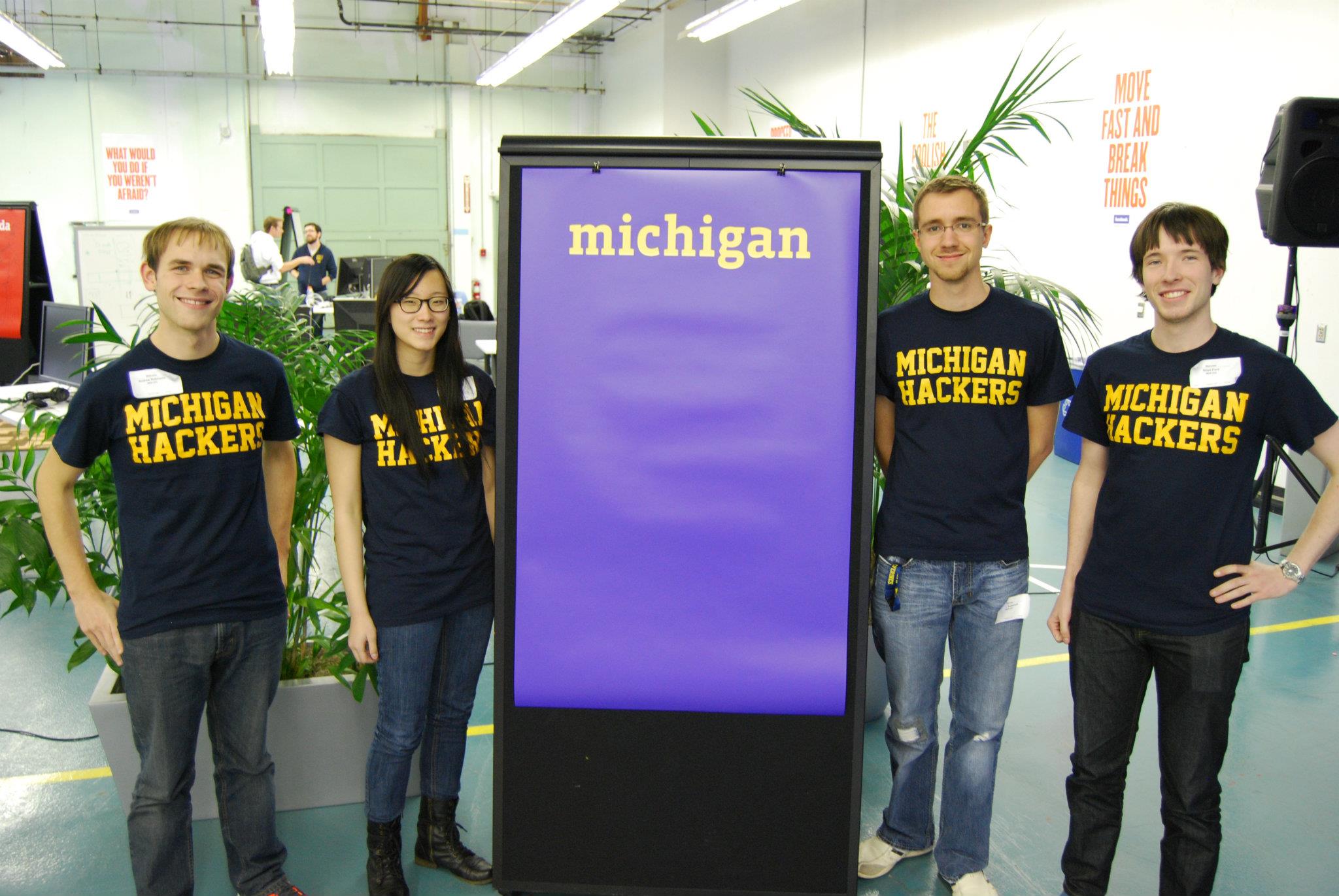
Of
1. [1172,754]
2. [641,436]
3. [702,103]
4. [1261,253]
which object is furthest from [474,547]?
[702,103]

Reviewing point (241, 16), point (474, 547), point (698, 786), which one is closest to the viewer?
point (698, 786)

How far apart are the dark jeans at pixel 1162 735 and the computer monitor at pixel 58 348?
3935mm

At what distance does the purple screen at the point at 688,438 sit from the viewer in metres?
1.69

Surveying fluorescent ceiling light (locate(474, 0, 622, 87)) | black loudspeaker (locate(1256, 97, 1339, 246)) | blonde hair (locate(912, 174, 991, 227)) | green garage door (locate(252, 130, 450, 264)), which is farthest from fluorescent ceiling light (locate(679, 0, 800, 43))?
blonde hair (locate(912, 174, 991, 227))

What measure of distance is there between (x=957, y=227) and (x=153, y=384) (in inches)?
59.4

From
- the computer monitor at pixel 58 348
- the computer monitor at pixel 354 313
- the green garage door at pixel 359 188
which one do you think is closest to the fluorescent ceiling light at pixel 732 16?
the computer monitor at pixel 354 313

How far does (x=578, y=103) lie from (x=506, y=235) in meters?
13.9

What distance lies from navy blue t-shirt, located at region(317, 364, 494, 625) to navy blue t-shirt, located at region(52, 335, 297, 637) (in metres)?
0.19

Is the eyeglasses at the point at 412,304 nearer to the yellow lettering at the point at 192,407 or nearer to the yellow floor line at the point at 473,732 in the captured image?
the yellow lettering at the point at 192,407

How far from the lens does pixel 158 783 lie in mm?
1878

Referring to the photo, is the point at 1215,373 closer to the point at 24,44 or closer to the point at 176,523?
the point at 176,523

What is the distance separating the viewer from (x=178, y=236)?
185 cm

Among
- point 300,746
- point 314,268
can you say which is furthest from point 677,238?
point 314,268

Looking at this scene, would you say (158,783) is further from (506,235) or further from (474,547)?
(506,235)
